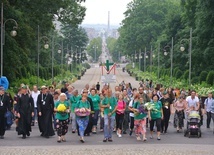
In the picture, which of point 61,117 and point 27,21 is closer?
point 61,117

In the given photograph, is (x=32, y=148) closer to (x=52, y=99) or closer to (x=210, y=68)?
(x=52, y=99)

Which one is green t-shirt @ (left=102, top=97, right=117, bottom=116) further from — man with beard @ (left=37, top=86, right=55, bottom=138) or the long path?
man with beard @ (left=37, top=86, right=55, bottom=138)

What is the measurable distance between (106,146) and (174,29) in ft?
239

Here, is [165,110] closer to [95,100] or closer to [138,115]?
[95,100]

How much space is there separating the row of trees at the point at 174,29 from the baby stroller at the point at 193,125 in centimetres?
3591

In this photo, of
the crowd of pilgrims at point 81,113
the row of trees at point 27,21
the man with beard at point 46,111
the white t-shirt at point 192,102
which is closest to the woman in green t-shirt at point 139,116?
the crowd of pilgrims at point 81,113

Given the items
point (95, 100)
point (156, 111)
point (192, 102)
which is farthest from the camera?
point (192, 102)

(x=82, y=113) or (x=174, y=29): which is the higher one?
(x=174, y=29)

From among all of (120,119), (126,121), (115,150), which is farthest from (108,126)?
(126,121)

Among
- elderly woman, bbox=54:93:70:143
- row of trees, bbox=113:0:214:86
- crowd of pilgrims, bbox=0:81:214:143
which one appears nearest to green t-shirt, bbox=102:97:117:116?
crowd of pilgrims, bbox=0:81:214:143

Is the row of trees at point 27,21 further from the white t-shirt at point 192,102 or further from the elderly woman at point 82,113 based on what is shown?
the elderly woman at point 82,113

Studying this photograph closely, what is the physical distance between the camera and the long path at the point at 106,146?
17.3m

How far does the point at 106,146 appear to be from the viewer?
18.8 meters

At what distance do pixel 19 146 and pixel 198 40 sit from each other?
151 ft
